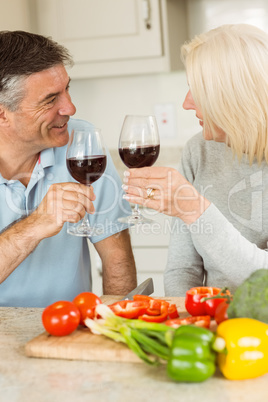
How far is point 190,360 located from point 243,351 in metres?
0.09

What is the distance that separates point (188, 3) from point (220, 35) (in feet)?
5.95

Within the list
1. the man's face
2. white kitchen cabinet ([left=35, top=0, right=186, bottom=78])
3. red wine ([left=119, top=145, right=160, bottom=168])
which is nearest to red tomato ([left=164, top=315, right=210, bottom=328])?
red wine ([left=119, top=145, right=160, bottom=168])

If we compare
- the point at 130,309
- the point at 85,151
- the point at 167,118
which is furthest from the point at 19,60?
the point at 167,118

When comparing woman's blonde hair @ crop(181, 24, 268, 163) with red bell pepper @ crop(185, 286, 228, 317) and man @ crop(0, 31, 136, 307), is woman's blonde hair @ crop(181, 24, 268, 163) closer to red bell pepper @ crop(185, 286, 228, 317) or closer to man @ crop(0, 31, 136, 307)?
man @ crop(0, 31, 136, 307)

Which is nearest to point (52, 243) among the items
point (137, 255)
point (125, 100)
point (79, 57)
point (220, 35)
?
point (220, 35)

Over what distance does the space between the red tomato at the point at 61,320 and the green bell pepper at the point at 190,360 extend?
0.80ft

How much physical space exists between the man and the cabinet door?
1.27 metres

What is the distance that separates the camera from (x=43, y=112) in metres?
1.75

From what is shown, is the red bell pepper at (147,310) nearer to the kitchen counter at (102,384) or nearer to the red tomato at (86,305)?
the red tomato at (86,305)

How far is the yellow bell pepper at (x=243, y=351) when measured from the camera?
0.94m

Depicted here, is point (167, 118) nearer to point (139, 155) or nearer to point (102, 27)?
point (102, 27)

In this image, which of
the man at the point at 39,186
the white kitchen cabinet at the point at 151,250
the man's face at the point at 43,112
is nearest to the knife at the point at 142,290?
A: the man at the point at 39,186

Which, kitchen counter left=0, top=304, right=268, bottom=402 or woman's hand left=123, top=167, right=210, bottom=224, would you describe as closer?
kitchen counter left=0, top=304, right=268, bottom=402

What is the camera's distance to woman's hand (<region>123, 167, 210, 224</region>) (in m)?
1.35
